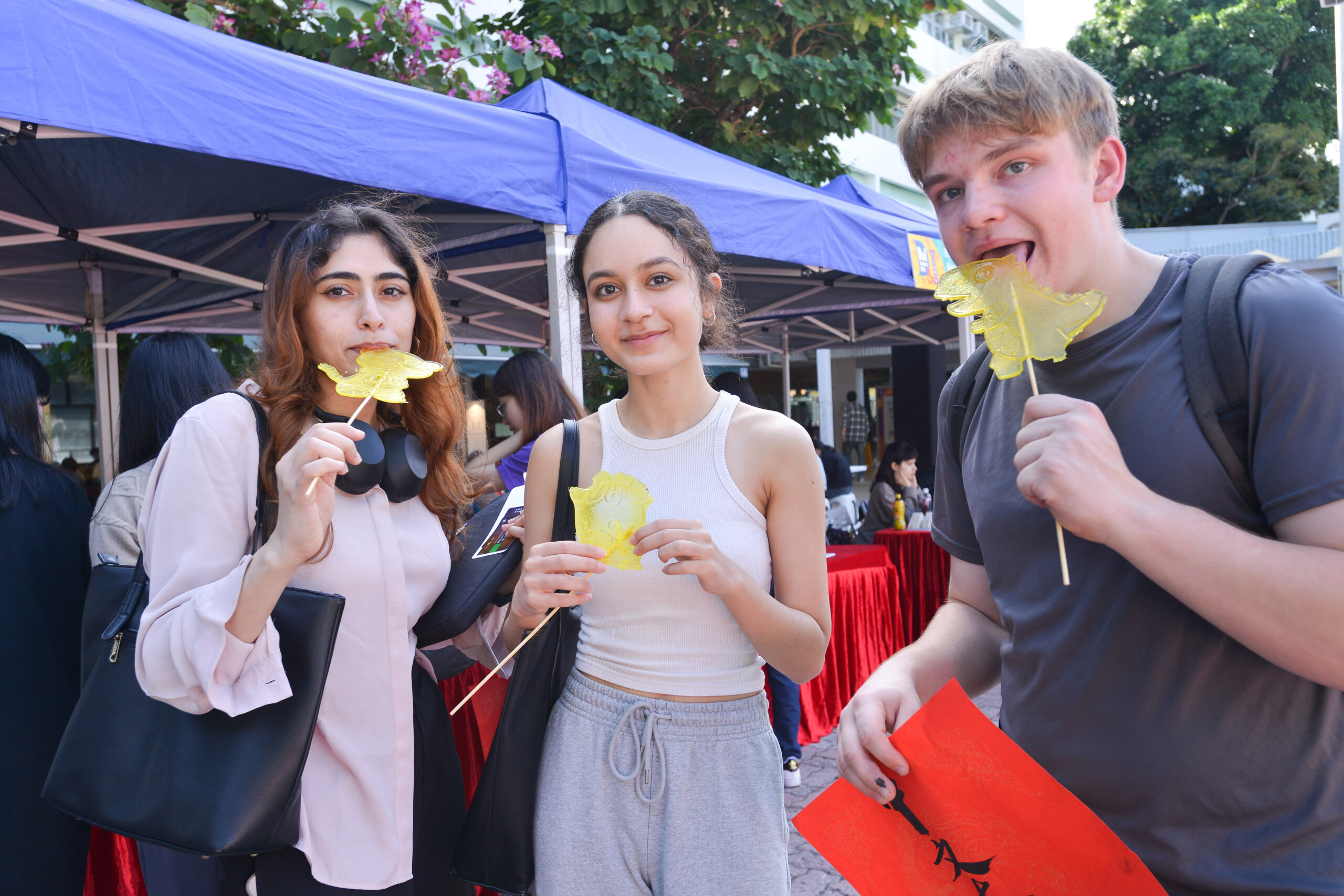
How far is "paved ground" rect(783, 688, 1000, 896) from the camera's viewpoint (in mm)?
3379

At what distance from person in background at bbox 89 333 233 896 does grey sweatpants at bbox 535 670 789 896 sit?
169 cm

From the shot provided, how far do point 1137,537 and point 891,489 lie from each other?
6.27m

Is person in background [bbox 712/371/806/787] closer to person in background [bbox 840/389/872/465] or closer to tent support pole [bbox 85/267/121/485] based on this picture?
tent support pole [bbox 85/267/121/485]

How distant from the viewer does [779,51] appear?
8383mm

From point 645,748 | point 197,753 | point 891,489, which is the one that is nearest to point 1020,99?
point 645,748

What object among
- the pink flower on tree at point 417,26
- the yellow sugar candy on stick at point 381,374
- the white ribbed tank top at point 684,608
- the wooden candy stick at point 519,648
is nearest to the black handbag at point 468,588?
the wooden candy stick at point 519,648

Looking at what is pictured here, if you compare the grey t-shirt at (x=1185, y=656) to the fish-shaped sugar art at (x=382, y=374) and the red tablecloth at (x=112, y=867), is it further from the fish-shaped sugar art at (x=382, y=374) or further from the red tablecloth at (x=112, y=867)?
the red tablecloth at (x=112, y=867)

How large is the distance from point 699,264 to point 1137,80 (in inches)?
1268

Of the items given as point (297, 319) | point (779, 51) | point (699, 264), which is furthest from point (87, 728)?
point (779, 51)

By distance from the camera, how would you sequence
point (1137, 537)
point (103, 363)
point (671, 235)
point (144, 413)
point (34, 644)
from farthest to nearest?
point (103, 363)
point (144, 413)
point (34, 644)
point (671, 235)
point (1137, 537)

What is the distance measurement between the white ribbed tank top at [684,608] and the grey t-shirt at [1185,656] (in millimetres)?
504

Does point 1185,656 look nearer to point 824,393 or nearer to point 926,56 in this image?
point 824,393

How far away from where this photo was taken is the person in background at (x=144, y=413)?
253cm

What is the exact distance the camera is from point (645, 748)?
1450 millimetres
